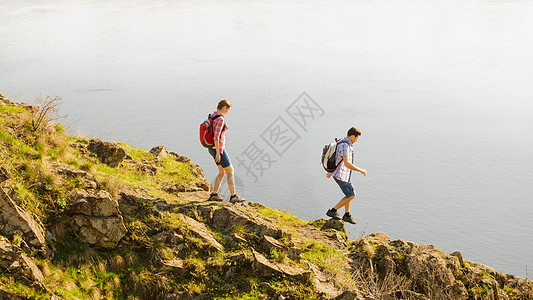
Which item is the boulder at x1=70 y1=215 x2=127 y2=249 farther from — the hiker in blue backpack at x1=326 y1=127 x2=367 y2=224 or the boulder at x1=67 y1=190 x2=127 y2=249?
the hiker in blue backpack at x1=326 y1=127 x2=367 y2=224

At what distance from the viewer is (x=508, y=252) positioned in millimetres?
28438

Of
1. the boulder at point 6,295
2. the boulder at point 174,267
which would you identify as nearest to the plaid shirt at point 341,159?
the boulder at point 174,267

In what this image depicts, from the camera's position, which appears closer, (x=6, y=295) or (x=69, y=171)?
(x=6, y=295)

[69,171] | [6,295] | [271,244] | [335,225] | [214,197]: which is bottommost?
[6,295]

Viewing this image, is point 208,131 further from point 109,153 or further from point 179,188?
point 109,153

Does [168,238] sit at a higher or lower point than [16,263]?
higher

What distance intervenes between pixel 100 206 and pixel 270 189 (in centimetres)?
2524

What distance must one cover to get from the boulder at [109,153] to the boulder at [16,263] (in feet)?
15.4

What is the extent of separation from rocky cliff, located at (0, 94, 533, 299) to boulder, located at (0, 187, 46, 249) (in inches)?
0.6

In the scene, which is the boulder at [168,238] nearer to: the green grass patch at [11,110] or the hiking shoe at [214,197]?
the hiking shoe at [214,197]

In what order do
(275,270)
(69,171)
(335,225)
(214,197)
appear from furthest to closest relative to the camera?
(335,225)
(214,197)
(69,171)
(275,270)

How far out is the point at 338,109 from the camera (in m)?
37.3

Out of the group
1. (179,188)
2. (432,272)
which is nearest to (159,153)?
(179,188)

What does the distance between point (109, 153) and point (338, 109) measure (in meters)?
27.9
